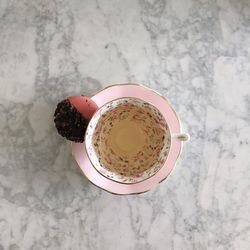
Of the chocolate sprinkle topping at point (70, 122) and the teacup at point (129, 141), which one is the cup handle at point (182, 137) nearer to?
the teacup at point (129, 141)

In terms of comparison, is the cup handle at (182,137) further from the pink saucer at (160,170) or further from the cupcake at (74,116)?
the cupcake at (74,116)

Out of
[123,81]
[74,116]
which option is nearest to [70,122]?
[74,116]

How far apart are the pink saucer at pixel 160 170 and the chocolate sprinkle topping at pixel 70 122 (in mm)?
39

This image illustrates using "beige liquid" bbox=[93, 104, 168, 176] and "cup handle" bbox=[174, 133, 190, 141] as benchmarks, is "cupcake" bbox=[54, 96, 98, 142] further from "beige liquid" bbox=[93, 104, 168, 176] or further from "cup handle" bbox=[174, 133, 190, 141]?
"cup handle" bbox=[174, 133, 190, 141]

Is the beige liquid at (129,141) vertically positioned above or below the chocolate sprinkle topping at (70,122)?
below

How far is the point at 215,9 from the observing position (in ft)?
3.22

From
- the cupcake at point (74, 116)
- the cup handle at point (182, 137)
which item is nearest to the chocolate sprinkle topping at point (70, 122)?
the cupcake at point (74, 116)

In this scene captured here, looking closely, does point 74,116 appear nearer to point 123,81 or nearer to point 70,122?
point 70,122

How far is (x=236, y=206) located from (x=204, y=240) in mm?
83

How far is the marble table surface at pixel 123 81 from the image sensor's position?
3.09 ft

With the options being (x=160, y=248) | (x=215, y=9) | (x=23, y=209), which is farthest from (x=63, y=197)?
(x=215, y=9)

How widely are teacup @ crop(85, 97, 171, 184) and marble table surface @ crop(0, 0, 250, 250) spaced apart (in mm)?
66

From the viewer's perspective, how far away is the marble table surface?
941mm

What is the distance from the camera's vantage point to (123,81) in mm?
955
